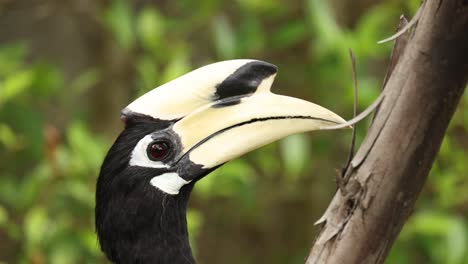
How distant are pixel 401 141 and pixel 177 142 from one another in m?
0.39

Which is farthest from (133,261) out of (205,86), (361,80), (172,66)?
(361,80)

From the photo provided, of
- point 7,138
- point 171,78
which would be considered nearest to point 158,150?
point 171,78

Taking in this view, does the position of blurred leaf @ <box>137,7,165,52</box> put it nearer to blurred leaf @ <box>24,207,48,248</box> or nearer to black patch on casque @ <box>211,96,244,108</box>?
blurred leaf @ <box>24,207,48,248</box>

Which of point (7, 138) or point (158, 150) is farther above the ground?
point (158, 150)

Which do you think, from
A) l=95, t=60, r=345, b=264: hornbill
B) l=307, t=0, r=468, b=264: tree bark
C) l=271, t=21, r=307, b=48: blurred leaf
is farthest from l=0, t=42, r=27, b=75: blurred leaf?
l=307, t=0, r=468, b=264: tree bark

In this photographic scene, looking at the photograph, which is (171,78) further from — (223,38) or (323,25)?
(323,25)

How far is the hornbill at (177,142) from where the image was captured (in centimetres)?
129

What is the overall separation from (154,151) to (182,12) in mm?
1480

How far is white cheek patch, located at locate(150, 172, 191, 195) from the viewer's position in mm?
1412

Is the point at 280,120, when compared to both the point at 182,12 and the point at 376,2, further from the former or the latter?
the point at 376,2

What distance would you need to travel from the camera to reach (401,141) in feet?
3.65

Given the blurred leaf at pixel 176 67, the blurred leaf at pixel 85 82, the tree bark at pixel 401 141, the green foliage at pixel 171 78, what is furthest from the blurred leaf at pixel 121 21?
the tree bark at pixel 401 141

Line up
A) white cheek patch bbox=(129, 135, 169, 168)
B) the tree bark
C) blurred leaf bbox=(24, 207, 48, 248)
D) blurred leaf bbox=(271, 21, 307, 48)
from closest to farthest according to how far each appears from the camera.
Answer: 1. the tree bark
2. white cheek patch bbox=(129, 135, 169, 168)
3. blurred leaf bbox=(24, 207, 48, 248)
4. blurred leaf bbox=(271, 21, 307, 48)

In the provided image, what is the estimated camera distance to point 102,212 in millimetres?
1419
